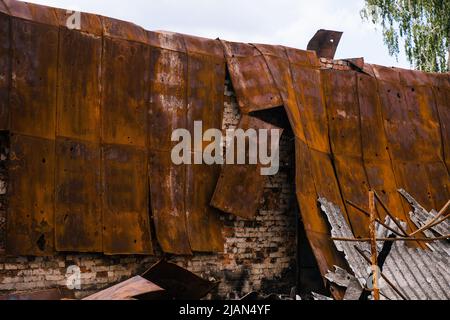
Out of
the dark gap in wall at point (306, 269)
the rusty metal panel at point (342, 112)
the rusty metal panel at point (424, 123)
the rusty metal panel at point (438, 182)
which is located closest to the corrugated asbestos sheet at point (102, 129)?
the dark gap in wall at point (306, 269)

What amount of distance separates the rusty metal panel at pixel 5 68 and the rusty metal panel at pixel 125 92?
4.10ft

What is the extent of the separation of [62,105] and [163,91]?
1516 mm

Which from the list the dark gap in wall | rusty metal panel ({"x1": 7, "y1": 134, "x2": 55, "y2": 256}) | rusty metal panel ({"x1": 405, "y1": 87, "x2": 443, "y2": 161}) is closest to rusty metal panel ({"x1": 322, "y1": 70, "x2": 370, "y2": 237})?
the dark gap in wall

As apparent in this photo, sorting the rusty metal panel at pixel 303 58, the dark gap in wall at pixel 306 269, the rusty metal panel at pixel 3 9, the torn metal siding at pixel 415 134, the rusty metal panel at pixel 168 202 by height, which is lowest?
the dark gap in wall at pixel 306 269

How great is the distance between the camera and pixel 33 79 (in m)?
9.69

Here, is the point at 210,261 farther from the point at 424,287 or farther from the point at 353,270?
the point at 424,287

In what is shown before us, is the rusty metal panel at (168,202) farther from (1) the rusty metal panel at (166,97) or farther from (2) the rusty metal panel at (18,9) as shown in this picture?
(2) the rusty metal panel at (18,9)

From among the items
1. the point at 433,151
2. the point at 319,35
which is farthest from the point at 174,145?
the point at 433,151

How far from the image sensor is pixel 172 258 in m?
10.7

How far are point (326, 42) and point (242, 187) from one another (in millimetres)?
3256

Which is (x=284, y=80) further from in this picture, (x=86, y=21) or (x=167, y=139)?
(x=86, y=21)

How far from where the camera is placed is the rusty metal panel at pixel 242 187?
11156 millimetres

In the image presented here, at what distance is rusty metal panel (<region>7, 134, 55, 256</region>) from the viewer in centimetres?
935

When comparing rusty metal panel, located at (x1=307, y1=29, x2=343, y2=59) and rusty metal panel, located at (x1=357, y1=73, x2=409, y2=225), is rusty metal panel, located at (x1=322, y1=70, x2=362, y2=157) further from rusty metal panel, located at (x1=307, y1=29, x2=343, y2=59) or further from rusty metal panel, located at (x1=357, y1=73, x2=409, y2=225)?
rusty metal panel, located at (x1=307, y1=29, x2=343, y2=59)
